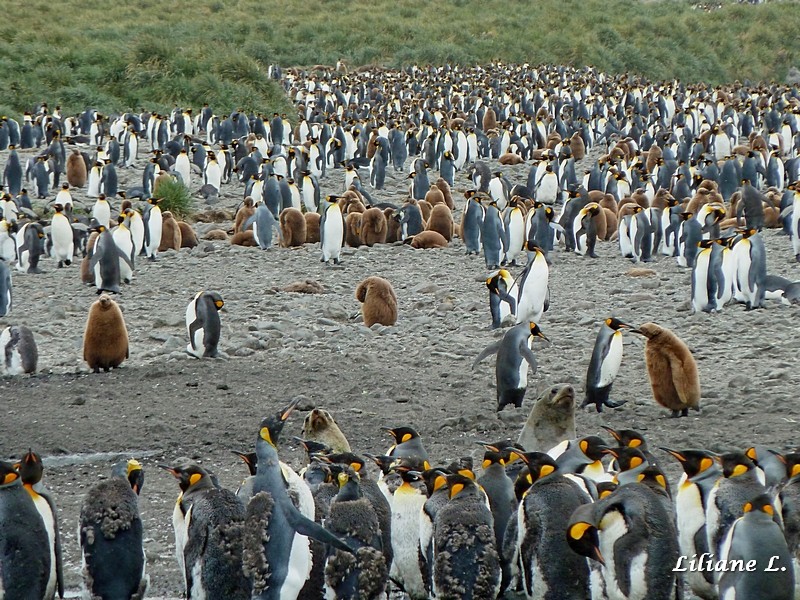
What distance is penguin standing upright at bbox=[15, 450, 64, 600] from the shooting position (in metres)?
4.19

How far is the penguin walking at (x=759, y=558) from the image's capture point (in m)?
3.54

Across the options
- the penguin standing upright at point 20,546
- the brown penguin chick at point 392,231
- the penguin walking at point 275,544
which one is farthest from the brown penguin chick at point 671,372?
the brown penguin chick at point 392,231

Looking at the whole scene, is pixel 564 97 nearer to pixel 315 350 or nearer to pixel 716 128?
pixel 716 128

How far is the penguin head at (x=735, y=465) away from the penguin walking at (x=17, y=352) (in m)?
5.54

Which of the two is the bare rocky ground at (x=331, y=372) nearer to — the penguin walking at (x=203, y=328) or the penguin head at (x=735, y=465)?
the penguin walking at (x=203, y=328)

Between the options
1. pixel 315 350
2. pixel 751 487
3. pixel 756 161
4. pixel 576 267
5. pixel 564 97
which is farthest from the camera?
pixel 564 97

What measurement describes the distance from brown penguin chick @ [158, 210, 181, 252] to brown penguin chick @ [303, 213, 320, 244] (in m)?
1.69

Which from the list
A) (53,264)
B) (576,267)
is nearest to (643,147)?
(576,267)

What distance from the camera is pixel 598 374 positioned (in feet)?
22.6

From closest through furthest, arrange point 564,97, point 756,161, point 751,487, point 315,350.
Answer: point 751,487 → point 315,350 → point 756,161 → point 564,97

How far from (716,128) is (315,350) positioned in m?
16.9

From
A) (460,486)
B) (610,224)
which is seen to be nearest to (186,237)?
(610,224)

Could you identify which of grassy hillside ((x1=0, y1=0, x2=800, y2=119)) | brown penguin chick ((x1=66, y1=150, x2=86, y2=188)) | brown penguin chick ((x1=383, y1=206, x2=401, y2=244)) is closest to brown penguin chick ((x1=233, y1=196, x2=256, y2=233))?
brown penguin chick ((x1=383, y1=206, x2=401, y2=244))

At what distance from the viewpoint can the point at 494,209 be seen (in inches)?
480
